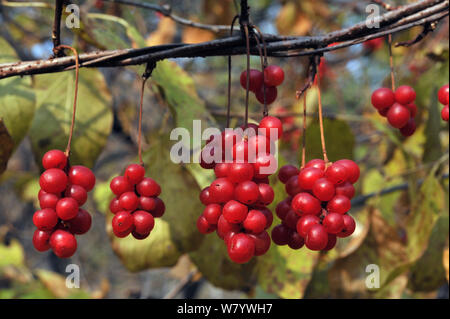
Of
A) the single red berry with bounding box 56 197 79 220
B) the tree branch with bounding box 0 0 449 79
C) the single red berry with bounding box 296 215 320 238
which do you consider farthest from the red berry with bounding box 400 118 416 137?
the single red berry with bounding box 56 197 79 220

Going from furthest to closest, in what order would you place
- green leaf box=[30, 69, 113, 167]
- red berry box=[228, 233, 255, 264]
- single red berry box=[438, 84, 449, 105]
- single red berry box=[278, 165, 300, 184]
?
green leaf box=[30, 69, 113, 167] → single red berry box=[438, 84, 449, 105] → single red berry box=[278, 165, 300, 184] → red berry box=[228, 233, 255, 264]

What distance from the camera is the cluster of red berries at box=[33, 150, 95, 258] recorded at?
51 centimetres

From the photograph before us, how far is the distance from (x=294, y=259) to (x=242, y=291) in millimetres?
145

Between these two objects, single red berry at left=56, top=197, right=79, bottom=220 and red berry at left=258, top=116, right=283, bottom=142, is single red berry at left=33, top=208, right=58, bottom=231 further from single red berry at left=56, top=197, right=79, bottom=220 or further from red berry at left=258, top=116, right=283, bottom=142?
red berry at left=258, top=116, right=283, bottom=142

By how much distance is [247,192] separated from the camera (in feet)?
1.55

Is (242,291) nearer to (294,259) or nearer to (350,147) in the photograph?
(294,259)

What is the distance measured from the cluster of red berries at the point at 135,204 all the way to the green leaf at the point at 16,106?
0.27 m

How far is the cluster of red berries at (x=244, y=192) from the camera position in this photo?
48cm

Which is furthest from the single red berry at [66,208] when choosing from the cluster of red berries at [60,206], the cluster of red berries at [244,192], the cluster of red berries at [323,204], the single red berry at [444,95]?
the single red berry at [444,95]

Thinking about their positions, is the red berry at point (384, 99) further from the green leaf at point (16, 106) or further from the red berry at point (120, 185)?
the green leaf at point (16, 106)

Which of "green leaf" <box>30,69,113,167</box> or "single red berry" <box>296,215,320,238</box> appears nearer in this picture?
"single red berry" <box>296,215,320,238</box>

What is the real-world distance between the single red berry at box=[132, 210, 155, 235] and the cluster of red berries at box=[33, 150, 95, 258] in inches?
2.4

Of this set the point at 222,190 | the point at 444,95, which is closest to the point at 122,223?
the point at 222,190

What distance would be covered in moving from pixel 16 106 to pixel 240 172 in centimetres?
46
